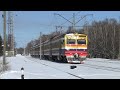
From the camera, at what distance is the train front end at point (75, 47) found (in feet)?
170

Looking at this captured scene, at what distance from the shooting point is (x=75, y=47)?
2066 inches

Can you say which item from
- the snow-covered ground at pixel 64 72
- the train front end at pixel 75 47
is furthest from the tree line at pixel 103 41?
the snow-covered ground at pixel 64 72

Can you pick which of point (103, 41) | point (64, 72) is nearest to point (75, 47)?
point (64, 72)

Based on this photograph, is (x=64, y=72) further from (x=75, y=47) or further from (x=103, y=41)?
(x=103, y=41)

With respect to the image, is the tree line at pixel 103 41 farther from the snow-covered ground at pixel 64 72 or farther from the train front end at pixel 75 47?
the snow-covered ground at pixel 64 72

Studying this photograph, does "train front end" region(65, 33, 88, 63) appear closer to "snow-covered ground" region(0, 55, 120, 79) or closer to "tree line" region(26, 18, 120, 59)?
"snow-covered ground" region(0, 55, 120, 79)

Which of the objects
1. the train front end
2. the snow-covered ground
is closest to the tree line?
the train front end

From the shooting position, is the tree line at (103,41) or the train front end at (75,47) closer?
the train front end at (75,47)

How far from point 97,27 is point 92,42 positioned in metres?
12.7

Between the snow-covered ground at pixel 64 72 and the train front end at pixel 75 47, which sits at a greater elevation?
the train front end at pixel 75 47

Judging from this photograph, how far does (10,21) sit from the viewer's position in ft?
390

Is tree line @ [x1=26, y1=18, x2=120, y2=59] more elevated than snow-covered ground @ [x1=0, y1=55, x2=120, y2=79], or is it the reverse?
tree line @ [x1=26, y1=18, x2=120, y2=59]

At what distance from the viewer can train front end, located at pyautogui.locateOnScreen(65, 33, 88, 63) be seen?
170 ft

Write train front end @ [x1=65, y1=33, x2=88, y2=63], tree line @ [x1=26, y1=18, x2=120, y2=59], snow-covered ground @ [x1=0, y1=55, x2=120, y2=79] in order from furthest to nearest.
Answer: tree line @ [x1=26, y1=18, x2=120, y2=59]
train front end @ [x1=65, y1=33, x2=88, y2=63]
snow-covered ground @ [x1=0, y1=55, x2=120, y2=79]
